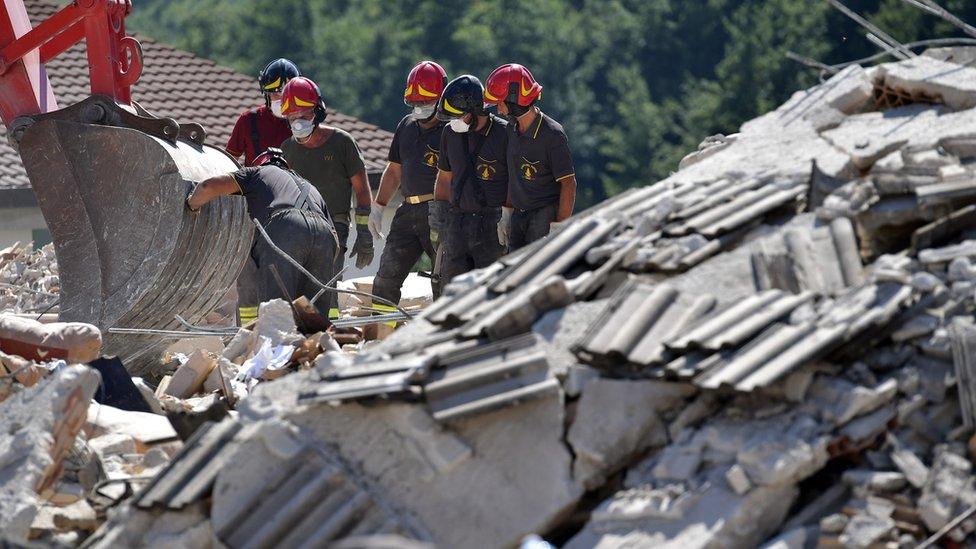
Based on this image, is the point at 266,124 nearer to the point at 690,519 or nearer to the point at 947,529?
the point at 690,519

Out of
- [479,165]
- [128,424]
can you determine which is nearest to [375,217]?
[479,165]

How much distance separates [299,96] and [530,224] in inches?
72.7

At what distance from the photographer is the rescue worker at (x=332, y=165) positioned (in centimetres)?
1029

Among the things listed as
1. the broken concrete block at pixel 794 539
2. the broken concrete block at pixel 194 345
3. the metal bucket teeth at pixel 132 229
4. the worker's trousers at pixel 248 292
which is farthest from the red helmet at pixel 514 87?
the broken concrete block at pixel 794 539

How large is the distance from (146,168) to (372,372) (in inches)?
176

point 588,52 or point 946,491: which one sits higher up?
point 946,491

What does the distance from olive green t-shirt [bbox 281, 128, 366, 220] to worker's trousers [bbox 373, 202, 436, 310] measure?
48cm

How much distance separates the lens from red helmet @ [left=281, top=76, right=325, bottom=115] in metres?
10.1

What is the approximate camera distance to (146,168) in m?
9.23

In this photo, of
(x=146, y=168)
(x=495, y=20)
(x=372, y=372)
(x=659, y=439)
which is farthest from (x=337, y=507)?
(x=495, y=20)

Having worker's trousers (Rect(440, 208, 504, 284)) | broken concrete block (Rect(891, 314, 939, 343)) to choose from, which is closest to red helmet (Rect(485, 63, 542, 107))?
worker's trousers (Rect(440, 208, 504, 284))

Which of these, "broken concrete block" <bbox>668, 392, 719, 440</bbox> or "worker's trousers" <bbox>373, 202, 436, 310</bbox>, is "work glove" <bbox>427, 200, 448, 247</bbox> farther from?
"broken concrete block" <bbox>668, 392, 719, 440</bbox>

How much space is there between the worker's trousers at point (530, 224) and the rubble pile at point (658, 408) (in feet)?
12.9

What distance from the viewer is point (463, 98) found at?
32.3 feet
